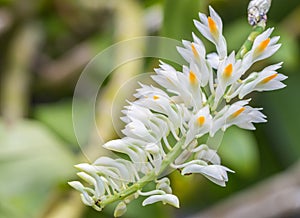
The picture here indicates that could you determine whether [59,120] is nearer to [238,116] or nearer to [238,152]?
[238,152]

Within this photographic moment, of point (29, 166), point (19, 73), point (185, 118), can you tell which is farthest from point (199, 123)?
point (19, 73)

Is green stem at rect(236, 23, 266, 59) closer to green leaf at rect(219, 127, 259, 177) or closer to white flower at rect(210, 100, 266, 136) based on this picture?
white flower at rect(210, 100, 266, 136)

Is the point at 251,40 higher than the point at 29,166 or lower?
lower

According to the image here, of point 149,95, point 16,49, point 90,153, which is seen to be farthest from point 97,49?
point 149,95

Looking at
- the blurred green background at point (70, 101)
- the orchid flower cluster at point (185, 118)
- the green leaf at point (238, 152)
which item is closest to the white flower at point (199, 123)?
the orchid flower cluster at point (185, 118)

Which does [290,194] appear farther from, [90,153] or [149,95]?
[149,95]

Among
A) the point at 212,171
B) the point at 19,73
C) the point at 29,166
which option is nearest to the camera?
the point at 212,171

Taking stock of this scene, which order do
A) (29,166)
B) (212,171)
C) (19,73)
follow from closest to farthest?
(212,171)
(29,166)
(19,73)
